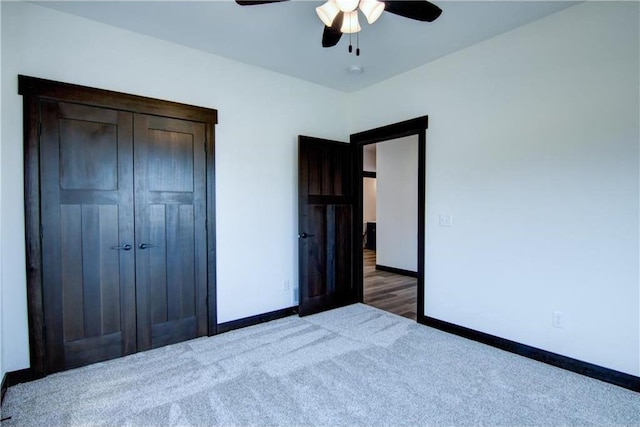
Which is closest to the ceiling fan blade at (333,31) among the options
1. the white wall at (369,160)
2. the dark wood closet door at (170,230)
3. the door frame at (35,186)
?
the dark wood closet door at (170,230)

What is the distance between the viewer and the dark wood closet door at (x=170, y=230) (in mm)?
2910

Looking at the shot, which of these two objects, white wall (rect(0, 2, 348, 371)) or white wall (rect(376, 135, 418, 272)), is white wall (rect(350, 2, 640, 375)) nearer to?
white wall (rect(0, 2, 348, 371))

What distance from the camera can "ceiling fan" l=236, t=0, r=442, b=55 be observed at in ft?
6.53

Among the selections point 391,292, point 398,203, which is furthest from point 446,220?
point 398,203

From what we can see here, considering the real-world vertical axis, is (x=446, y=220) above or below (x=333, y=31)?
below

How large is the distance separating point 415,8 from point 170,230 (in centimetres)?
265

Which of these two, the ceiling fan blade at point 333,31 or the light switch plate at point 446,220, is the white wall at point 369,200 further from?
the ceiling fan blade at point 333,31

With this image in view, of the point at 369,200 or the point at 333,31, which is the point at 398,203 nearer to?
the point at 369,200

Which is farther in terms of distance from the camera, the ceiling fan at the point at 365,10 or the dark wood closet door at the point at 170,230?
the dark wood closet door at the point at 170,230

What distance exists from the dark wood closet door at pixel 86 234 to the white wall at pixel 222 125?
0.18 meters

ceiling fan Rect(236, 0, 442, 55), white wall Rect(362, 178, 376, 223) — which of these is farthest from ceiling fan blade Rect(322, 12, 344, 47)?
white wall Rect(362, 178, 376, 223)

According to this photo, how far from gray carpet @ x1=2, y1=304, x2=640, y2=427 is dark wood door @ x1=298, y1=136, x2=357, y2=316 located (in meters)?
0.91

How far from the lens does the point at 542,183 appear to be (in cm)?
272

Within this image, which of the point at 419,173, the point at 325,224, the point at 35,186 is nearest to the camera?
the point at 35,186
